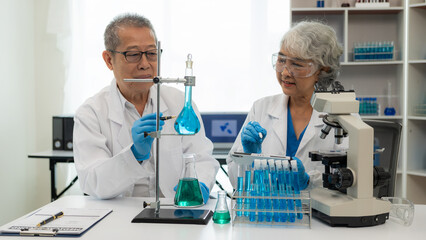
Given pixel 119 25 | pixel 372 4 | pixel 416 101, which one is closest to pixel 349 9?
pixel 372 4

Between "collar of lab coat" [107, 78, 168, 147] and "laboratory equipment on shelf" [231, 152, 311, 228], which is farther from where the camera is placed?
"collar of lab coat" [107, 78, 168, 147]

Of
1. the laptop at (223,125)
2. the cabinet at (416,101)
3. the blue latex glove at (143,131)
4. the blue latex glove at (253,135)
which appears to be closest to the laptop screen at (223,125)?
the laptop at (223,125)

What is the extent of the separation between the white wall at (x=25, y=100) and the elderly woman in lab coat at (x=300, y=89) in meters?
2.69

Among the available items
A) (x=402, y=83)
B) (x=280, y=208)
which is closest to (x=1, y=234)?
(x=280, y=208)

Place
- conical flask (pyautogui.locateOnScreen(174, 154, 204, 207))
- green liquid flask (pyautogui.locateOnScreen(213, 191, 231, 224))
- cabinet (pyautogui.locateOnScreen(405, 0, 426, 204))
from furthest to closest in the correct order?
cabinet (pyautogui.locateOnScreen(405, 0, 426, 204))
conical flask (pyautogui.locateOnScreen(174, 154, 204, 207))
green liquid flask (pyautogui.locateOnScreen(213, 191, 231, 224))

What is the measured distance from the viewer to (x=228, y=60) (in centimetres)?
426

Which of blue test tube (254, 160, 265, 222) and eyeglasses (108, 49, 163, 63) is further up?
eyeglasses (108, 49, 163, 63)

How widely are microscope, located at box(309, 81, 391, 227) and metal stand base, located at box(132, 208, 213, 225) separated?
352 mm

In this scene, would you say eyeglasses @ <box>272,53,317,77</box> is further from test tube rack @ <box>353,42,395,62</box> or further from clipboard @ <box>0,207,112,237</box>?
test tube rack @ <box>353,42,395,62</box>

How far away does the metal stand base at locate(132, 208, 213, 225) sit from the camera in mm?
1264

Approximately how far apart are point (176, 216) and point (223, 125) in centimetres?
218

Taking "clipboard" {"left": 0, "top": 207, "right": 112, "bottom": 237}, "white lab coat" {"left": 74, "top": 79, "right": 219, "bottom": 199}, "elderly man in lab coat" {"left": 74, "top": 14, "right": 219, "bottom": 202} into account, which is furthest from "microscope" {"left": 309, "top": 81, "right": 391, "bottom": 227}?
"clipboard" {"left": 0, "top": 207, "right": 112, "bottom": 237}

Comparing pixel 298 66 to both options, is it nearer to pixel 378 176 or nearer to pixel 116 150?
pixel 378 176

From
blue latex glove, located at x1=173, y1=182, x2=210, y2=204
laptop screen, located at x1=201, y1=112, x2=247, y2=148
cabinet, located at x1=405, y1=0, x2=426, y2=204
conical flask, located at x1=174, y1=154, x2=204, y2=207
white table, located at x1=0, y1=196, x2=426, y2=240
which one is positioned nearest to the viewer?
white table, located at x1=0, y1=196, x2=426, y2=240
